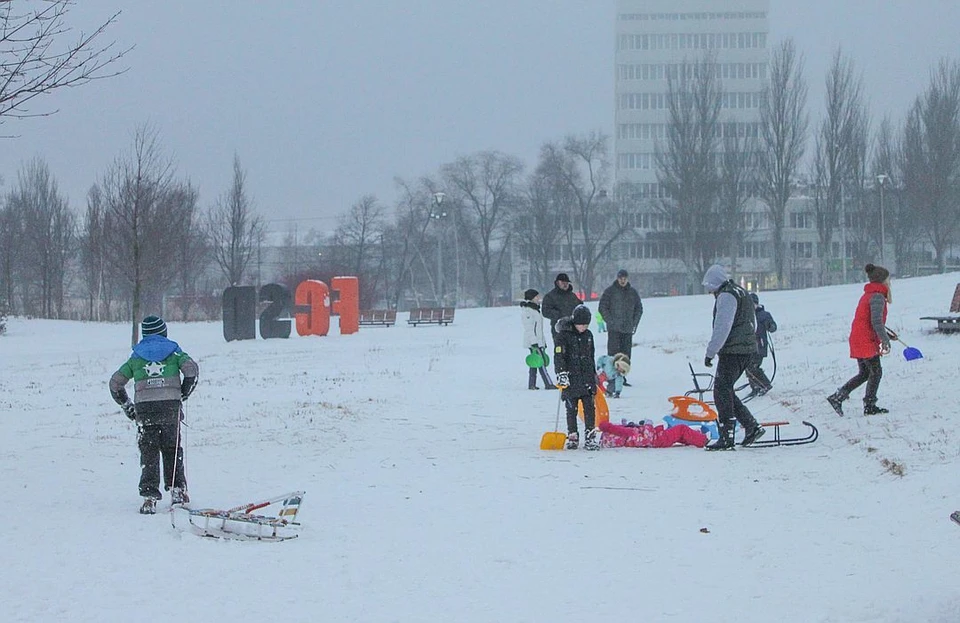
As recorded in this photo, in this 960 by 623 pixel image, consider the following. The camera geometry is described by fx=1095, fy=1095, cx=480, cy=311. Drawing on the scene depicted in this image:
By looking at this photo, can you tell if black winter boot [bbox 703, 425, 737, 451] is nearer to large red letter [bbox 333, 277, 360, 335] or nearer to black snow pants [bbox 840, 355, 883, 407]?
black snow pants [bbox 840, 355, 883, 407]

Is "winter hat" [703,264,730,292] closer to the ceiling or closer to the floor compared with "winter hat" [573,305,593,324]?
closer to the ceiling

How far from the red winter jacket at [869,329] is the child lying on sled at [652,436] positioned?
7.56 feet

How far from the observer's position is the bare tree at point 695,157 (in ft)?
218

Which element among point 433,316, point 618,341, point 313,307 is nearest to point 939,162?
point 433,316

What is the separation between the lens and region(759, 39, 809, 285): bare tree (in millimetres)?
62625

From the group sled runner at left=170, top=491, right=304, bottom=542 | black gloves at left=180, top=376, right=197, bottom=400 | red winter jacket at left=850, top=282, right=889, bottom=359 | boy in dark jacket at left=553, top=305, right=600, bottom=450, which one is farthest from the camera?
red winter jacket at left=850, top=282, right=889, bottom=359

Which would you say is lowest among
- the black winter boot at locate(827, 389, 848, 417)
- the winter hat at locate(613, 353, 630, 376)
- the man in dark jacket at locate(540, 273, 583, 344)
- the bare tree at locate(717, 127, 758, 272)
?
the black winter boot at locate(827, 389, 848, 417)

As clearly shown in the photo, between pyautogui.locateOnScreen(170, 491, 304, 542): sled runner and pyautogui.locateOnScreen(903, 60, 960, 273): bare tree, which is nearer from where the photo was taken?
pyautogui.locateOnScreen(170, 491, 304, 542): sled runner

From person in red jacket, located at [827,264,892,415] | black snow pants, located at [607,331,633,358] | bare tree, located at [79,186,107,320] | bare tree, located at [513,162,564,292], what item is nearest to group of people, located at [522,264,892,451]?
person in red jacket, located at [827,264,892,415]

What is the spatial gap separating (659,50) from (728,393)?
365ft

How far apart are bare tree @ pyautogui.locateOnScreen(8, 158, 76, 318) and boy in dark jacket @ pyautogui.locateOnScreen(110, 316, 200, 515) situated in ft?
186

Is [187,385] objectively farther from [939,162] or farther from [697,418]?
[939,162]

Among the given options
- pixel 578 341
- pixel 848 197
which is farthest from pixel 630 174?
pixel 578 341

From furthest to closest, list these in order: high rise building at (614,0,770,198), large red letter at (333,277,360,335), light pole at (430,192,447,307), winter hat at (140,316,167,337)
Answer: high rise building at (614,0,770,198) < light pole at (430,192,447,307) < large red letter at (333,277,360,335) < winter hat at (140,316,167,337)
